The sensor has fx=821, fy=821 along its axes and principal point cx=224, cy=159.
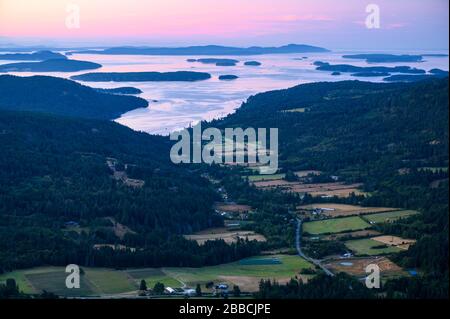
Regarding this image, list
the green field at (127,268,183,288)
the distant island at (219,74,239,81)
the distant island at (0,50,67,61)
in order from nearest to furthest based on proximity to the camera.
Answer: the green field at (127,268,183,288), the distant island at (219,74,239,81), the distant island at (0,50,67,61)

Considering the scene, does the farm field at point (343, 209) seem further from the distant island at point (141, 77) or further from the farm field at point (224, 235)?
the distant island at point (141, 77)

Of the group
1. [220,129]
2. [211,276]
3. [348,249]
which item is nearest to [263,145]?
[220,129]

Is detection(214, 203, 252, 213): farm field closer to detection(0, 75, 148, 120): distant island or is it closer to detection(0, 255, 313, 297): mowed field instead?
detection(0, 255, 313, 297): mowed field

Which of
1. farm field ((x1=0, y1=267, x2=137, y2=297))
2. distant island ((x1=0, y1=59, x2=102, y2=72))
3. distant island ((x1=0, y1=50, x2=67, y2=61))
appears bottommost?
farm field ((x1=0, y1=267, x2=137, y2=297))

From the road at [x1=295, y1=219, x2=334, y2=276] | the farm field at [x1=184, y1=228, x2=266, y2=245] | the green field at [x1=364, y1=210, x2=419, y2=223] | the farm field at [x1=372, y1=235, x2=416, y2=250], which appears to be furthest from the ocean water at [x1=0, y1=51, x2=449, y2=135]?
the farm field at [x1=372, y1=235, x2=416, y2=250]

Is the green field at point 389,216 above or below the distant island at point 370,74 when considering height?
below

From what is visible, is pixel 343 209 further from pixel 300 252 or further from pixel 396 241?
pixel 300 252

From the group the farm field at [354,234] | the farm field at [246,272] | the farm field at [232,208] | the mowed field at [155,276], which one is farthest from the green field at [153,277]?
the farm field at [232,208]
